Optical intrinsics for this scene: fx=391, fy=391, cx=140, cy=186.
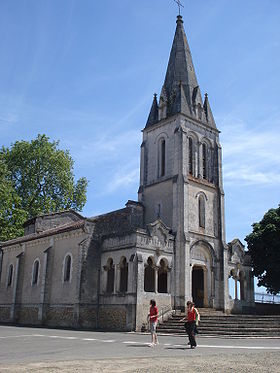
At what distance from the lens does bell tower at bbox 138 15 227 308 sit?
30234 millimetres

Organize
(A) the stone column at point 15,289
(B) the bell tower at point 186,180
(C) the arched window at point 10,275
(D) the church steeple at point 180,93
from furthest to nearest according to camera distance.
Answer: (C) the arched window at point 10,275
(D) the church steeple at point 180,93
(A) the stone column at point 15,289
(B) the bell tower at point 186,180

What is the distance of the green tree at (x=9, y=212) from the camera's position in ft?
131

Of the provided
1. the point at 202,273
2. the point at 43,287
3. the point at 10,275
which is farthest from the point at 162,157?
the point at 10,275

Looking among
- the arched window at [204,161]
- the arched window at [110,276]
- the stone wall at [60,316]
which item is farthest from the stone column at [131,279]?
the arched window at [204,161]

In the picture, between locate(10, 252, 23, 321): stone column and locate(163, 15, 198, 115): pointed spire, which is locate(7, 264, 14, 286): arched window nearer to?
locate(10, 252, 23, 321): stone column

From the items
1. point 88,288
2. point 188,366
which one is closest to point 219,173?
point 88,288

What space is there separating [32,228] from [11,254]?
321 centimetres

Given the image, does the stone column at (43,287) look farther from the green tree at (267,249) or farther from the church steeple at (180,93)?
the green tree at (267,249)

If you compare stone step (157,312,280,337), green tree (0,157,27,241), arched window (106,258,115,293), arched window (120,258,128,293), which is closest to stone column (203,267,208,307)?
stone step (157,312,280,337)

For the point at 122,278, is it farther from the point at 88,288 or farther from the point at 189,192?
the point at 189,192

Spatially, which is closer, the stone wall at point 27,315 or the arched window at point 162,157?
the stone wall at point 27,315

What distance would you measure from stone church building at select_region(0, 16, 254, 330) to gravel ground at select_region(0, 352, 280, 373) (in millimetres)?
14007

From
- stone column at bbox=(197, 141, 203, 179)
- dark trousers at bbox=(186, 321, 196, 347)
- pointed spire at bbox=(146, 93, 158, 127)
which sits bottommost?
dark trousers at bbox=(186, 321, 196, 347)

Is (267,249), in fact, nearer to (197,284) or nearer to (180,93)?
(197,284)
